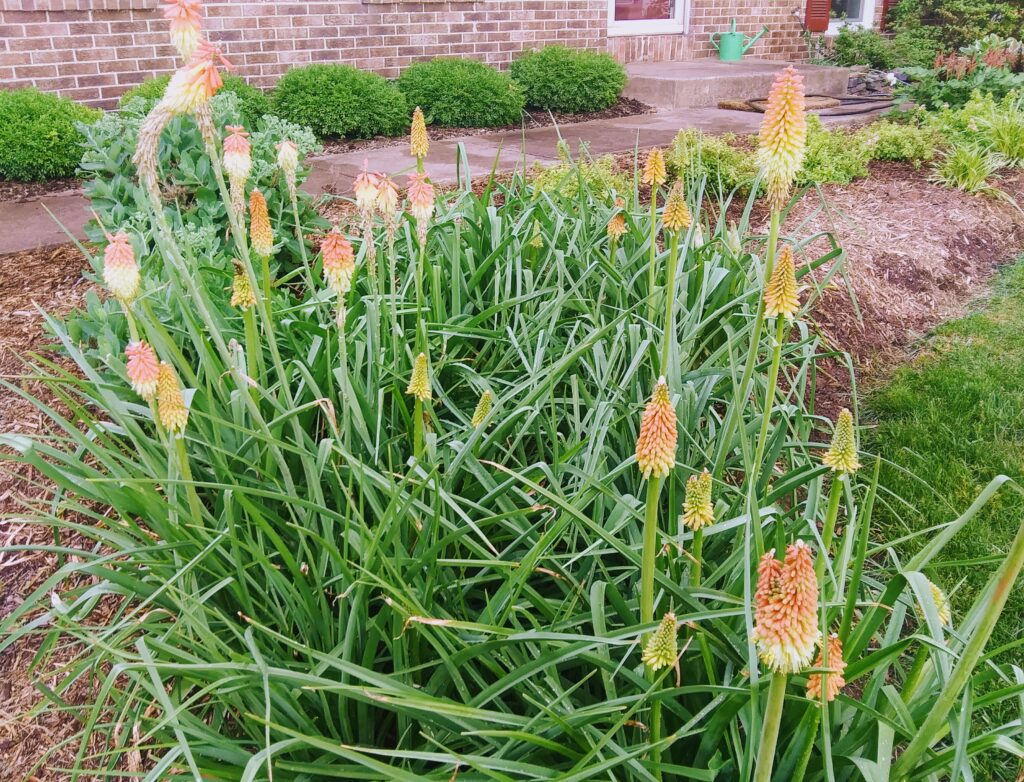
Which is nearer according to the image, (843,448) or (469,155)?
(843,448)

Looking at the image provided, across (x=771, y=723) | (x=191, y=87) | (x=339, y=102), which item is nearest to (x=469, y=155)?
(x=339, y=102)

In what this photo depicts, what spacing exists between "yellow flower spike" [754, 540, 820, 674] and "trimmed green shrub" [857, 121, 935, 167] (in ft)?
18.6

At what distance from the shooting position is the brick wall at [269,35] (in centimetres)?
634

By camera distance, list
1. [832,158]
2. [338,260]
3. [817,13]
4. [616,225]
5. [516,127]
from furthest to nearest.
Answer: [817,13] → [516,127] → [832,158] → [616,225] → [338,260]

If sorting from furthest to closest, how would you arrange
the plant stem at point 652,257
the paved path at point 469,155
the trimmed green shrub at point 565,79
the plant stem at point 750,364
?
the trimmed green shrub at point 565,79, the paved path at point 469,155, the plant stem at point 652,257, the plant stem at point 750,364

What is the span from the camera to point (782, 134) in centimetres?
149

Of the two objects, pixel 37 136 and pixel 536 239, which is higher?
pixel 37 136

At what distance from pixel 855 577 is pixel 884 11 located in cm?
1498

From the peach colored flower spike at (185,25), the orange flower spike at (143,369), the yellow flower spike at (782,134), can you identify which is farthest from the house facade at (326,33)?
the yellow flower spike at (782,134)

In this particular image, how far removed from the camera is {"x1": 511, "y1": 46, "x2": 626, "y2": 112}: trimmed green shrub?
8422mm

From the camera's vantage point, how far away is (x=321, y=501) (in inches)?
69.9

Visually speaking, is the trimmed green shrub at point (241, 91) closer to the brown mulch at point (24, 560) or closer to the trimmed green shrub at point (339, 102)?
the trimmed green shrub at point (339, 102)

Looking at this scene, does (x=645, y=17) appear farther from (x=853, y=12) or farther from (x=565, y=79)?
(x=853, y=12)

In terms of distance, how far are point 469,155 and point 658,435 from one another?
5493mm
